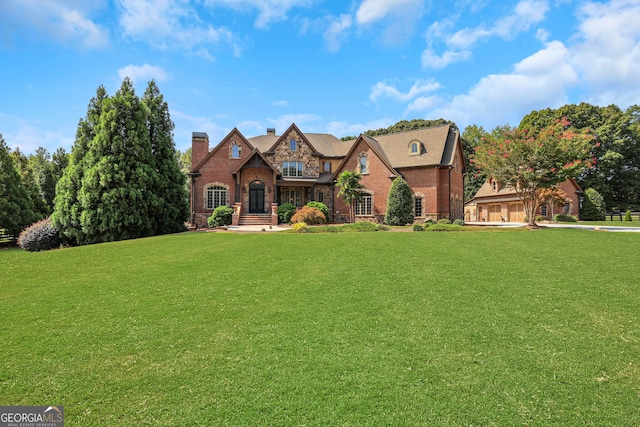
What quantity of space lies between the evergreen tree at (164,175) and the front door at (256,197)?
7016 mm

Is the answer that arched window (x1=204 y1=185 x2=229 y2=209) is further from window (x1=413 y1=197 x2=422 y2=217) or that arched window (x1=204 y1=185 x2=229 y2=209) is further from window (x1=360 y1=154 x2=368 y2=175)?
window (x1=413 y1=197 x2=422 y2=217)

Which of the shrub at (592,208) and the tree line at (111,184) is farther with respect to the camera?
the shrub at (592,208)

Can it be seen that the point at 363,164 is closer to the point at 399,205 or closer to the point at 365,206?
the point at 365,206

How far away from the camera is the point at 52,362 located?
435 cm

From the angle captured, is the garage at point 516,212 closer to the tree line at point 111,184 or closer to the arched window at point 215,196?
the arched window at point 215,196

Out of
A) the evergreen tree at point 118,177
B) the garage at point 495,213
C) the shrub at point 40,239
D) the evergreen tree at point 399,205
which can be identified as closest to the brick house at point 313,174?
the evergreen tree at point 399,205

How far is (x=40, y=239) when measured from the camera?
654 inches

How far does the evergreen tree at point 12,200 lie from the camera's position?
64.8 ft

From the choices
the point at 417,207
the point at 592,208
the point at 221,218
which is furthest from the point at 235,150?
the point at 592,208

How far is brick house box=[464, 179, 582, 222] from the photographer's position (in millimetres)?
35812

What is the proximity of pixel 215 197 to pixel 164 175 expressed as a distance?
787cm

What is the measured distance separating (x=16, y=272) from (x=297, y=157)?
24038 millimetres

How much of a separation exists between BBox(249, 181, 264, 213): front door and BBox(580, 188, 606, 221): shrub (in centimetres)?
3577

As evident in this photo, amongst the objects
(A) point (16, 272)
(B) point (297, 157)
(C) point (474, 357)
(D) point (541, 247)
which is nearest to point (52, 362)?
(C) point (474, 357)
